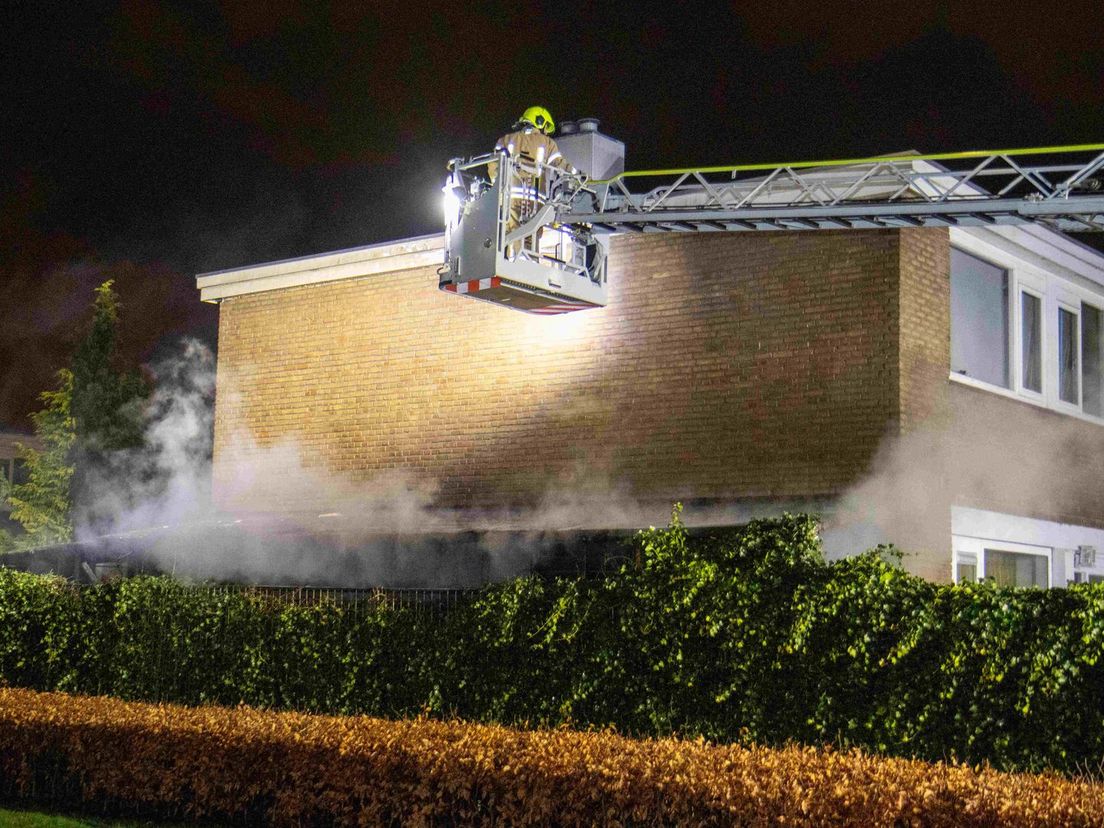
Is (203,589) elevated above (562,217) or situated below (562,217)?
below

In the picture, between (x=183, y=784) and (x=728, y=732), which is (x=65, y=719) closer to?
(x=183, y=784)

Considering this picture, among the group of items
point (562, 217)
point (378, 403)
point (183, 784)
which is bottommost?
point (183, 784)

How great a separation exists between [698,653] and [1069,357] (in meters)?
9.35

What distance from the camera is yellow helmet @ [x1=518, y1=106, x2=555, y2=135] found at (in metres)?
14.3

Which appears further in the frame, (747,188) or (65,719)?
(747,188)

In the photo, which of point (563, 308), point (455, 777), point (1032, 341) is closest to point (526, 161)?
point (563, 308)

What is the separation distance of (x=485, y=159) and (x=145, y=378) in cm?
2457

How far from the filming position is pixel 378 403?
59.6 ft

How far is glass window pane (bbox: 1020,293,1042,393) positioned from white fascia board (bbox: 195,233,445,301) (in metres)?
7.21

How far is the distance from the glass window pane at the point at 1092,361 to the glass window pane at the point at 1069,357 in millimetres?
595

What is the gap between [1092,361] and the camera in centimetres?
1794

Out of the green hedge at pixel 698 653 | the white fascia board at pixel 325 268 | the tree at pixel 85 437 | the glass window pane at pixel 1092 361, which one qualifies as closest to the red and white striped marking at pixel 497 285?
the white fascia board at pixel 325 268

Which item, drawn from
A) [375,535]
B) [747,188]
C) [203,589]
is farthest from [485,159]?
[203,589]

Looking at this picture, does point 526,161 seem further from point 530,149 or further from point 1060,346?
point 1060,346
